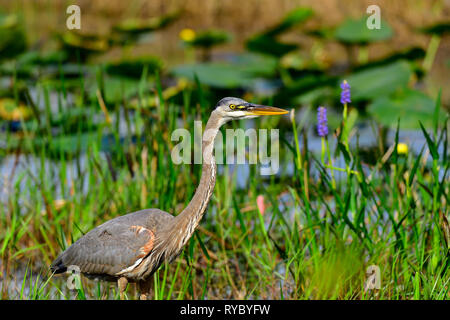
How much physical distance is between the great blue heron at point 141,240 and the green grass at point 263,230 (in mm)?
134

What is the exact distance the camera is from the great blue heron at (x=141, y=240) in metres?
2.82

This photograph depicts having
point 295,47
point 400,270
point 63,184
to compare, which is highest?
point 295,47

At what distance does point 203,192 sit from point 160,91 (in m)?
1.00

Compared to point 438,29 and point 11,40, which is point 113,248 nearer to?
point 11,40

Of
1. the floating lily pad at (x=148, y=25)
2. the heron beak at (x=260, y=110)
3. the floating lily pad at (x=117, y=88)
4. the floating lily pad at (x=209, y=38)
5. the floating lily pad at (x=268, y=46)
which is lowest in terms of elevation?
the floating lily pad at (x=117, y=88)

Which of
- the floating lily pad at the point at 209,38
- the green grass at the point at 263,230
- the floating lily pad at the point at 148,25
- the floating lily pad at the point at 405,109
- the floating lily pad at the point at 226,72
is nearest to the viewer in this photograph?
the green grass at the point at 263,230

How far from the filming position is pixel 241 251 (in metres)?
3.79

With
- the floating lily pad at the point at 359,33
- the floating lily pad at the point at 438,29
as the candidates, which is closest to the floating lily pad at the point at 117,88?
the floating lily pad at the point at 359,33

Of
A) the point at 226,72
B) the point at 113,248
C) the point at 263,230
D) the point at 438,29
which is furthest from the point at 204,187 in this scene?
the point at 438,29

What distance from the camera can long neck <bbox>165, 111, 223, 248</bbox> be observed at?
2738 millimetres

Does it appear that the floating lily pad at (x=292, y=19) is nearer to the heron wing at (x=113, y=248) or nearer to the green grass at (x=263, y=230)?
the green grass at (x=263, y=230)
